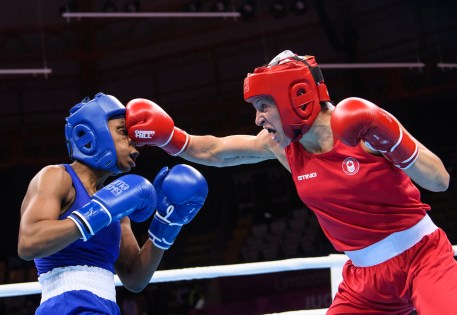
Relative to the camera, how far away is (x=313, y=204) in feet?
7.69

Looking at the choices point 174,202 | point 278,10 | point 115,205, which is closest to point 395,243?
point 174,202

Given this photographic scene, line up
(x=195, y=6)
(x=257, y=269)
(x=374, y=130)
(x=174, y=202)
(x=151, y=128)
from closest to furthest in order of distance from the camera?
(x=374, y=130) < (x=174, y=202) < (x=151, y=128) < (x=257, y=269) < (x=195, y=6)

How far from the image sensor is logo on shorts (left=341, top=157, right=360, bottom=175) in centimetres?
223

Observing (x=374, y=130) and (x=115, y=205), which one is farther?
(x=115, y=205)

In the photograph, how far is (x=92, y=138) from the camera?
2275mm

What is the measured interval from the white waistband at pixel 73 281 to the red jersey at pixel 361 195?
28.5 inches

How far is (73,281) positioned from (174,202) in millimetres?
458

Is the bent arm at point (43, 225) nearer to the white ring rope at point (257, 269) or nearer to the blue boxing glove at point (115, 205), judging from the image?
the blue boxing glove at point (115, 205)

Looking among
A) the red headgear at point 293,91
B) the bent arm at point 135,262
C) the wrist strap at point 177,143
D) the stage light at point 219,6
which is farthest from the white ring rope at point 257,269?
the stage light at point 219,6

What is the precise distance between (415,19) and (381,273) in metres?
9.33

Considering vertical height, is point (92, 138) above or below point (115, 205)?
above

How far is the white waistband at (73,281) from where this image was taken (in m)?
2.18

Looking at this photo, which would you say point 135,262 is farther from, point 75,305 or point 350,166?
point 350,166

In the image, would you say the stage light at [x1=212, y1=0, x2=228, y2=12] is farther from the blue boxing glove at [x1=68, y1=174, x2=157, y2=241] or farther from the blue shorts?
the blue shorts
